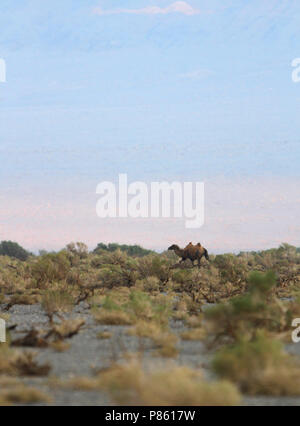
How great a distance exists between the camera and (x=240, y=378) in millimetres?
11094

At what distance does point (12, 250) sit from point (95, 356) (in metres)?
74.2

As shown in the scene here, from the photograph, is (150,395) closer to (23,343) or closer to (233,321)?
(233,321)

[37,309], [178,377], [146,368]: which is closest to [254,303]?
[146,368]

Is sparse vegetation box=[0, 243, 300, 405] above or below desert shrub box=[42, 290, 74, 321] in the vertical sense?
below

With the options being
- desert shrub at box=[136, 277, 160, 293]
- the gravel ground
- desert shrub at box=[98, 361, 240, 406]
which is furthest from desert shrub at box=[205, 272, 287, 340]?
desert shrub at box=[136, 277, 160, 293]

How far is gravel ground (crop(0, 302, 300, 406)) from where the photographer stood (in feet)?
34.6

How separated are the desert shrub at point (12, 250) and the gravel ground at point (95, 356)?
6602cm

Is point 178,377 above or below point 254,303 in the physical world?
below

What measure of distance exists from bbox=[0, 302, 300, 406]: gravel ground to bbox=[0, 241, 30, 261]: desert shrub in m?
66.0

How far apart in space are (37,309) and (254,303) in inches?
497

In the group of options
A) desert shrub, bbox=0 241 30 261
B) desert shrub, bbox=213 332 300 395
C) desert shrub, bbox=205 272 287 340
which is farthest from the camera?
desert shrub, bbox=0 241 30 261

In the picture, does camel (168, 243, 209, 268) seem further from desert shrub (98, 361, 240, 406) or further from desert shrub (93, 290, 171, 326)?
desert shrub (98, 361, 240, 406)

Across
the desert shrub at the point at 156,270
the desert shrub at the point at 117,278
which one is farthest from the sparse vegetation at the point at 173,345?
the desert shrub at the point at 156,270
